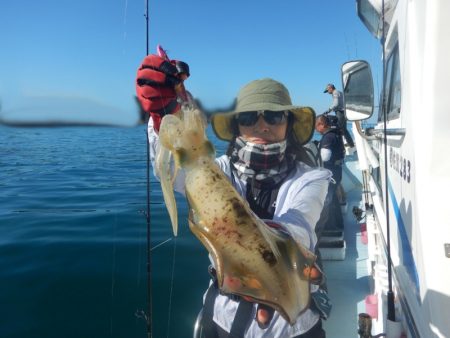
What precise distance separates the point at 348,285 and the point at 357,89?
101 inches

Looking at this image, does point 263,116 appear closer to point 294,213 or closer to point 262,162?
point 262,162

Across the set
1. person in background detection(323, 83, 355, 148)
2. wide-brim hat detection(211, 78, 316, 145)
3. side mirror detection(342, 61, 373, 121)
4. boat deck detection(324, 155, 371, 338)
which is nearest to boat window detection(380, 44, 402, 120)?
side mirror detection(342, 61, 373, 121)

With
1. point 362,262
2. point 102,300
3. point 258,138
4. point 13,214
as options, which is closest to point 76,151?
point 13,214

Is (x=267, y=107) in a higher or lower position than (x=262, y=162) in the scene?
higher

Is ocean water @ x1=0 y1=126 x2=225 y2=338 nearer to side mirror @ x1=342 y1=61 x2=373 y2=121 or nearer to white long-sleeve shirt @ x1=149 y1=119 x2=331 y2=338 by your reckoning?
white long-sleeve shirt @ x1=149 y1=119 x2=331 y2=338

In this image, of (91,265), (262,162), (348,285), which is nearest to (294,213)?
(262,162)

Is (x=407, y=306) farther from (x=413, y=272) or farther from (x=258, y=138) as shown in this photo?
(x=258, y=138)

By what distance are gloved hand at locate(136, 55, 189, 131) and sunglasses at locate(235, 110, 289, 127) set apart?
448 millimetres

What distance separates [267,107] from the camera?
1.90 m

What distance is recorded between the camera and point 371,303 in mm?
3281

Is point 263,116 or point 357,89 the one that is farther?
point 357,89

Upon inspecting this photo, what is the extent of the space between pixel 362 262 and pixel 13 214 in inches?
302

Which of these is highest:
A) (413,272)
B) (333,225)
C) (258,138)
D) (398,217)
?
(258,138)

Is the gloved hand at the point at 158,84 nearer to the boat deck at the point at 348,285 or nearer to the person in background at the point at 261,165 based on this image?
the person in background at the point at 261,165
